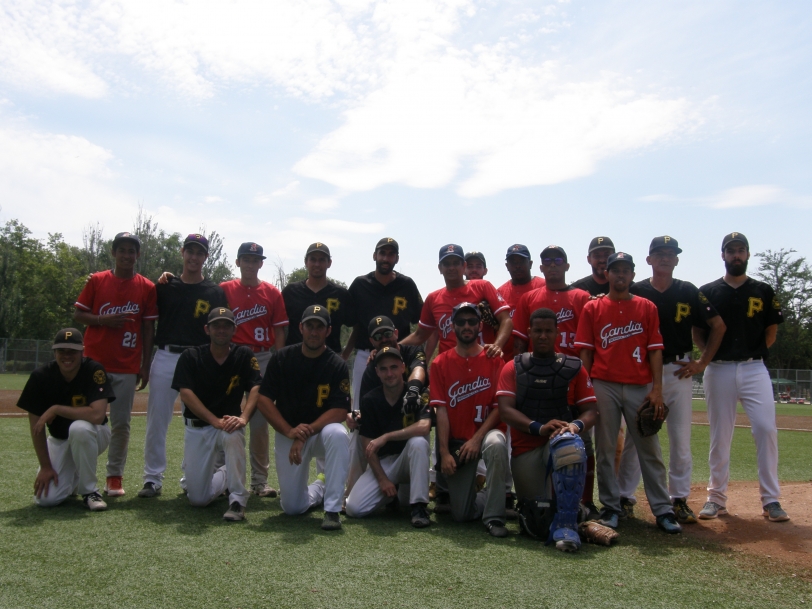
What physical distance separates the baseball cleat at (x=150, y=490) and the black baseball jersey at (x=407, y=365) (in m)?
2.10

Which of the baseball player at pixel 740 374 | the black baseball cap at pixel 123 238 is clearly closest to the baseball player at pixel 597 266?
the baseball player at pixel 740 374

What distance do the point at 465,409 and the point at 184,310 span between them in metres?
2.96

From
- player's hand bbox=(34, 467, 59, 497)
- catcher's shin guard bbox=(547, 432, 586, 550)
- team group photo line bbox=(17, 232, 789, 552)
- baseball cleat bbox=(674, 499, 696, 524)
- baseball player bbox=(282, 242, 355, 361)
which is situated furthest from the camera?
baseball player bbox=(282, 242, 355, 361)

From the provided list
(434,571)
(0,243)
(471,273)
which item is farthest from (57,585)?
(0,243)

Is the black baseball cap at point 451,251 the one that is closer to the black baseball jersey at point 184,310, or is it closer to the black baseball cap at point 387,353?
the black baseball cap at point 387,353

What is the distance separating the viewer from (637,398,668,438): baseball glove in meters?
5.00

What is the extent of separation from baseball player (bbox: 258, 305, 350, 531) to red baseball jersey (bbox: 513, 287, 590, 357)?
181cm

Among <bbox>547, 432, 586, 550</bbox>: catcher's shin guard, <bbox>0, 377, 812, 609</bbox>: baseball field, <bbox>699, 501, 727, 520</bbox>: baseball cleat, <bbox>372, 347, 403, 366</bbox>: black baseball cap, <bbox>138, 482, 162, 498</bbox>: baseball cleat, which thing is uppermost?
<bbox>372, 347, 403, 366</bbox>: black baseball cap

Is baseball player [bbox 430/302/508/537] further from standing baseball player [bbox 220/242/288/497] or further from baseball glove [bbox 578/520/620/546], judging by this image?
standing baseball player [bbox 220/242/288/497]

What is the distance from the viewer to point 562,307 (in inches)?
227

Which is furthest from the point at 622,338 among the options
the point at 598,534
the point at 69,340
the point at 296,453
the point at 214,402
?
the point at 69,340

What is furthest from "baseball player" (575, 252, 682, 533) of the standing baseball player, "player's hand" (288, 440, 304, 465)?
the standing baseball player

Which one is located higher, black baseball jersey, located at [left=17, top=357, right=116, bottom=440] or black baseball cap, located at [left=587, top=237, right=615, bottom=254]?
black baseball cap, located at [left=587, top=237, right=615, bottom=254]

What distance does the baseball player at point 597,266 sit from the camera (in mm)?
6101
